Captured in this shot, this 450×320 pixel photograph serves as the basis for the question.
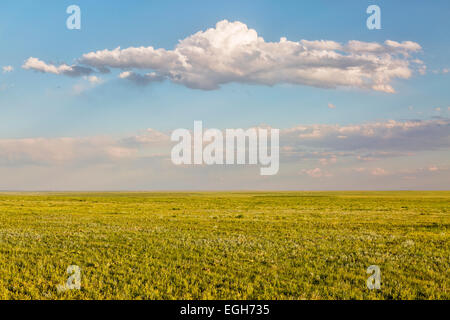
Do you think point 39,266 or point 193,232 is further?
point 193,232

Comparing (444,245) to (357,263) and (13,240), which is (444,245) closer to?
(357,263)

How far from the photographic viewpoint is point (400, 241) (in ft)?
70.1

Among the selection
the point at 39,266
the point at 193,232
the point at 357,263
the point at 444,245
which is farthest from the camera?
the point at 193,232

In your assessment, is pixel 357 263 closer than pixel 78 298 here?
No

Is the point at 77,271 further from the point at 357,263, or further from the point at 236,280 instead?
the point at 357,263

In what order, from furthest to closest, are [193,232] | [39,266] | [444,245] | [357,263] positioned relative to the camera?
[193,232], [444,245], [357,263], [39,266]

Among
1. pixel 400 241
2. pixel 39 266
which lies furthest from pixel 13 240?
pixel 400 241

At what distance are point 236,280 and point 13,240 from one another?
15.2 meters

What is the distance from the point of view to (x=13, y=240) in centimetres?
2038
